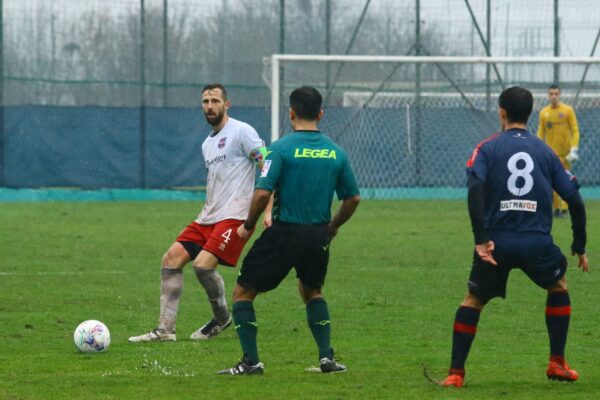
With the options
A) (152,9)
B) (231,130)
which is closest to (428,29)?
(152,9)

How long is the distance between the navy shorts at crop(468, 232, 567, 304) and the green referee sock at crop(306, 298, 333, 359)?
1065 millimetres

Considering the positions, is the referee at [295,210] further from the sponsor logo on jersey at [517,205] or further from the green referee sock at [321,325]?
the sponsor logo on jersey at [517,205]

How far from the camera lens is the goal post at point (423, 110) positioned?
29.1 meters

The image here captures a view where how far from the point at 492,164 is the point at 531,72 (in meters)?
23.1

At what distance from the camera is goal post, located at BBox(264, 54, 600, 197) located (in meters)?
29.1

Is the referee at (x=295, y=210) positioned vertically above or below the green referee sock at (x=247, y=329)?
above

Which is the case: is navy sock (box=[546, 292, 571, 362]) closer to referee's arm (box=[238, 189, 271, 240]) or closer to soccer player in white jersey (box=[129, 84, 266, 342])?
referee's arm (box=[238, 189, 271, 240])

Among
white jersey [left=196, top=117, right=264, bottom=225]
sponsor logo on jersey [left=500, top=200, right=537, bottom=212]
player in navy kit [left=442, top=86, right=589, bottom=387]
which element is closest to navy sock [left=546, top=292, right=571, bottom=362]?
player in navy kit [left=442, top=86, right=589, bottom=387]

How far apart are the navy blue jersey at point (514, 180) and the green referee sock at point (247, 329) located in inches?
64.4

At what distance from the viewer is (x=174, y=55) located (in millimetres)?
31750

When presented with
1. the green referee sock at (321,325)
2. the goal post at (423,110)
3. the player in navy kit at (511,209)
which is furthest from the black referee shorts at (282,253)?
the goal post at (423,110)

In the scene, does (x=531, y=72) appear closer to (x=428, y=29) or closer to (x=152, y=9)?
(x=428, y=29)

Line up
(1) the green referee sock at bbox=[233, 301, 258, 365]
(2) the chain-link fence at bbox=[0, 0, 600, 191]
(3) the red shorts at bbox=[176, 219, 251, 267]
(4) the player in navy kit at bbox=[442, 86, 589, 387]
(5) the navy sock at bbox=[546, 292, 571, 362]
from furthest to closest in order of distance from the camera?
(2) the chain-link fence at bbox=[0, 0, 600, 191] < (3) the red shorts at bbox=[176, 219, 251, 267] < (1) the green referee sock at bbox=[233, 301, 258, 365] < (5) the navy sock at bbox=[546, 292, 571, 362] < (4) the player in navy kit at bbox=[442, 86, 589, 387]

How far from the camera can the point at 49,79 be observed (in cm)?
3077
